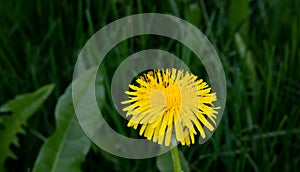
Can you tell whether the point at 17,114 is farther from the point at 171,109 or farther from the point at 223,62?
the point at 171,109

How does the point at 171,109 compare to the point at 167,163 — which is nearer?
the point at 171,109

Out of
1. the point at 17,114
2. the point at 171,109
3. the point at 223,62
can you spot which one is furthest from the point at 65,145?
the point at 171,109

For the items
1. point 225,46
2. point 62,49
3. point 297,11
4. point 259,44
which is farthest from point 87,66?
point 297,11

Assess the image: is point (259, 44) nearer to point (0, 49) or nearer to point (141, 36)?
point (141, 36)

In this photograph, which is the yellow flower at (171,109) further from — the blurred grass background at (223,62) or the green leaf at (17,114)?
the green leaf at (17,114)

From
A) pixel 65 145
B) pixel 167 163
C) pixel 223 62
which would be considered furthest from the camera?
pixel 223 62

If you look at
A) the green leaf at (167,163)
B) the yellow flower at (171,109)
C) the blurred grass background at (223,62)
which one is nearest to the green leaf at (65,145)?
the blurred grass background at (223,62)
